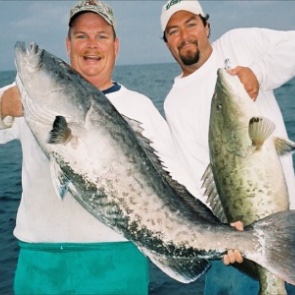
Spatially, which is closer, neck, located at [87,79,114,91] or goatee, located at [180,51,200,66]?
neck, located at [87,79,114,91]

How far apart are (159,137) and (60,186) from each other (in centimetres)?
137

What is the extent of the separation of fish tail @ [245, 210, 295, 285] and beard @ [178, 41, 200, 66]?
8.24ft

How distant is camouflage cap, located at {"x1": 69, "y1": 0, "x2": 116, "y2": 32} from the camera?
4.50 m

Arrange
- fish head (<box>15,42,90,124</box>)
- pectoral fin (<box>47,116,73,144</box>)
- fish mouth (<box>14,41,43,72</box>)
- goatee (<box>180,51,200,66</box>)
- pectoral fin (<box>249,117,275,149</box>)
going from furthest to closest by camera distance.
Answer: goatee (<box>180,51,200,66</box>)
pectoral fin (<box>249,117,275,149</box>)
fish mouth (<box>14,41,43,72</box>)
fish head (<box>15,42,90,124</box>)
pectoral fin (<box>47,116,73,144</box>)

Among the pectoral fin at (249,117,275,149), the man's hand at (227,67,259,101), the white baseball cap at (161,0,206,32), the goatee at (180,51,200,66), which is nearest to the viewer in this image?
the pectoral fin at (249,117,275,149)

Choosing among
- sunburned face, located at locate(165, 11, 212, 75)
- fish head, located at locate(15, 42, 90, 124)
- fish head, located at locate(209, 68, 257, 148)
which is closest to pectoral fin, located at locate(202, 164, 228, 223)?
fish head, located at locate(209, 68, 257, 148)

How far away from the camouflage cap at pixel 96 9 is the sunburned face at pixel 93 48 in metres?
0.04

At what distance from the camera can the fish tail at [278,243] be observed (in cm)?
333

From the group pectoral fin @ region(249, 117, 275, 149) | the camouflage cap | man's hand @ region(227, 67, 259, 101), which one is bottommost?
pectoral fin @ region(249, 117, 275, 149)

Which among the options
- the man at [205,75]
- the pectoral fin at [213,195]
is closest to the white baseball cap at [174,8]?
the man at [205,75]

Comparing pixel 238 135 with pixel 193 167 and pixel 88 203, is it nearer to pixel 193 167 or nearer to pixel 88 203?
pixel 193 167

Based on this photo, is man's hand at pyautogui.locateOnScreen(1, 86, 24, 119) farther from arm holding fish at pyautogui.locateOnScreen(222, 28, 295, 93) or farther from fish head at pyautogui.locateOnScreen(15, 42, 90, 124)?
arm holding fish at pyautogui.locateOnScreen(222, 28, 295, 93)

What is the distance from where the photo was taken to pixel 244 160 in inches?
161

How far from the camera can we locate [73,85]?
3.66 meters
